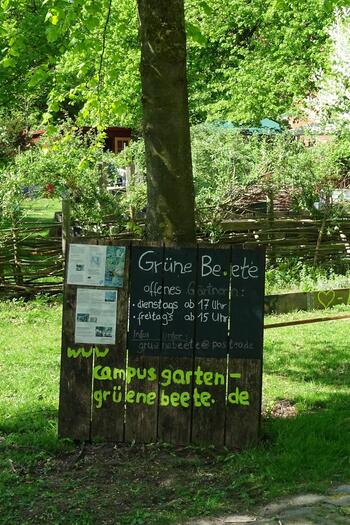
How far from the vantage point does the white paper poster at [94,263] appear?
4.91 m

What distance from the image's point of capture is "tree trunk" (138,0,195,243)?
5117 mm

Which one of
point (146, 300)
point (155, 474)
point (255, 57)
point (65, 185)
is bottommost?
point (155, 474)

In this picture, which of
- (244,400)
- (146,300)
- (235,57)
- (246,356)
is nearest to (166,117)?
(146,300)

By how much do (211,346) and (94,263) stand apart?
0.97 meters

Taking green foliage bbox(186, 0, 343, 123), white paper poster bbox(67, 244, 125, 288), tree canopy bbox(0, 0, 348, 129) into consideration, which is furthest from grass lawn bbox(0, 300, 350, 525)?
green foliage bbox(186, 0, 343, 123)

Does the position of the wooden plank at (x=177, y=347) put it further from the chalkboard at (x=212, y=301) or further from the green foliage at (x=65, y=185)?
the green foliage at (x=65, y=185)

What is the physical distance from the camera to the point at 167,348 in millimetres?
4887

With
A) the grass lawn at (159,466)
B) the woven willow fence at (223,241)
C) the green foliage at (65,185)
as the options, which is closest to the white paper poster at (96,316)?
the grass lawn at (159,466)

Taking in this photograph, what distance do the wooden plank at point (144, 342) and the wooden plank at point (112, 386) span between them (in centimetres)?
4

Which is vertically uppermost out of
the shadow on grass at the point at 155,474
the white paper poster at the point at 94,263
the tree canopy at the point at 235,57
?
the tree canopy at the point at 235,57

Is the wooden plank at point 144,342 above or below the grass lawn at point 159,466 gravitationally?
above

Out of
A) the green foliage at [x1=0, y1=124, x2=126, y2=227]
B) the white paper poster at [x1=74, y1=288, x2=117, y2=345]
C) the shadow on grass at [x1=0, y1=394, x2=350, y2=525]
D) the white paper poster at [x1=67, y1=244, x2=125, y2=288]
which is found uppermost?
the green foliage at [x1=0, y1=124, x2=126, y2=227]

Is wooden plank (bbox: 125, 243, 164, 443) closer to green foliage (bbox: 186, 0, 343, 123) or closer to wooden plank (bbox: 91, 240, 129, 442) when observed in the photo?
wooden plank (bbox: 91, 240, 129, 442)

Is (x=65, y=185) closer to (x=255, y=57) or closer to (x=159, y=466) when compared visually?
(x=159, y=466)
